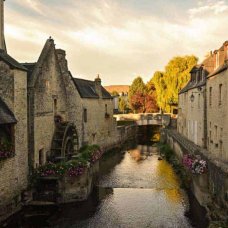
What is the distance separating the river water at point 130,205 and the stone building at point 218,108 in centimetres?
298

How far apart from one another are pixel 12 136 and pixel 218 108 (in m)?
10.3

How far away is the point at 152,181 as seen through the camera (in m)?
19.0

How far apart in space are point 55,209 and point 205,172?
261 inches

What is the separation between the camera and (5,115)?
12.6 metres

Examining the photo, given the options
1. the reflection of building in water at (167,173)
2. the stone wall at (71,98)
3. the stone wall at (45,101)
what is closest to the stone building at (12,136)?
the stone wall at (45,101)

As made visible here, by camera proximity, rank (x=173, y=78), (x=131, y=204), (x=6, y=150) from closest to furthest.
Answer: (x=6, y=150), (x=131, y=204), (x=173, y=78)

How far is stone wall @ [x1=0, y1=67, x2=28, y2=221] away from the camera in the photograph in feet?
40.7

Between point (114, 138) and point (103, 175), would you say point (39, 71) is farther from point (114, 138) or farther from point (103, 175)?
point (114, 138)

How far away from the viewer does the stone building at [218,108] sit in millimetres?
14992

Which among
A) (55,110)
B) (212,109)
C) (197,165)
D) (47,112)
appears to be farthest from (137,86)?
(197,165)

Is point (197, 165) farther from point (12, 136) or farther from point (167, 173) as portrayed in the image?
point (12, 136)

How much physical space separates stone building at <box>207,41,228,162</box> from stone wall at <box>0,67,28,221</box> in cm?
927

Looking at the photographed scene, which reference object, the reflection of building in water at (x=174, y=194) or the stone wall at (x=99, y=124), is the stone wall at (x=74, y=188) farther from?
the stone wall at (x=99, y=124)

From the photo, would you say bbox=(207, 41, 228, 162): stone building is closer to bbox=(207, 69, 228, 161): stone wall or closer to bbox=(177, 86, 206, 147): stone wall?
bbox=(207, 69, 228, 161): stone wall
